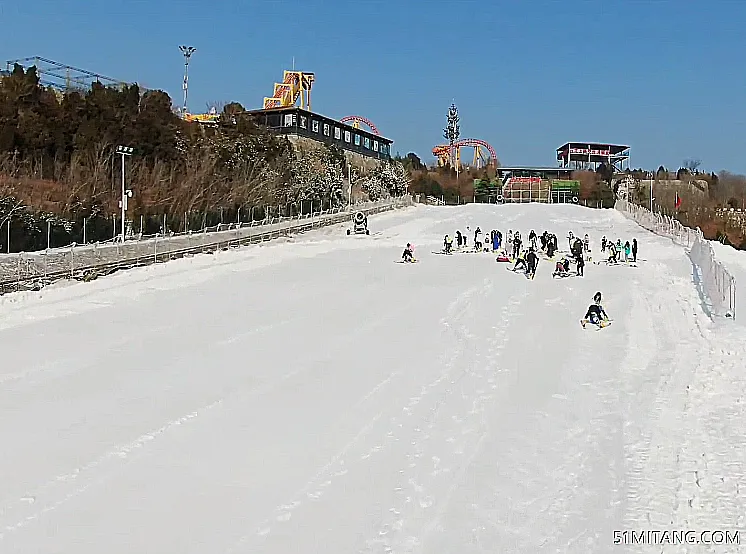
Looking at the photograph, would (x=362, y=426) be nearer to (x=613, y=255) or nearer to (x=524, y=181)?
(x=613, y=255)

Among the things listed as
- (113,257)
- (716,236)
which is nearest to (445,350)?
(113,257)

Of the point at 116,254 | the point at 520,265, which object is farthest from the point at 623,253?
the point at 116,254

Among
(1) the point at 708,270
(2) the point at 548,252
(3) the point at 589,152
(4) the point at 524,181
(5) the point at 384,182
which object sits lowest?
(2) the point at 548,252

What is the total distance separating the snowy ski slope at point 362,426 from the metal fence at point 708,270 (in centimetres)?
80

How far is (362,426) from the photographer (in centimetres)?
1032

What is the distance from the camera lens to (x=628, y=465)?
29.2 feet

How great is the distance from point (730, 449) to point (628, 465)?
1.38 m

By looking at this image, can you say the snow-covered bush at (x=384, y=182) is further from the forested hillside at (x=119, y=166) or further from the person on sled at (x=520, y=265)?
the person on sled at (x=520, y=265)

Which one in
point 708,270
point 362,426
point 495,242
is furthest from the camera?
point 495,242

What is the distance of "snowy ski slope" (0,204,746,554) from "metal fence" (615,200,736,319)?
2.61ft

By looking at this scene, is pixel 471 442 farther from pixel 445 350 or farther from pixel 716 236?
pixel 716 236

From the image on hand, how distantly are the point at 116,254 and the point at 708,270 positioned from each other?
2079 centimetres

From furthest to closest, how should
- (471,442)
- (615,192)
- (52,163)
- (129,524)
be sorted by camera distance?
(615,192), (52,163), (471,442), (129,524)

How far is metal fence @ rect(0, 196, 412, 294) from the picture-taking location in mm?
25625
